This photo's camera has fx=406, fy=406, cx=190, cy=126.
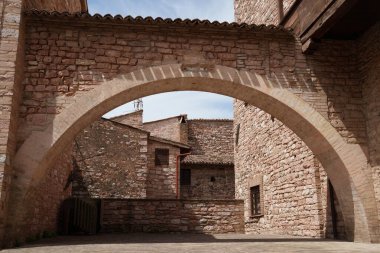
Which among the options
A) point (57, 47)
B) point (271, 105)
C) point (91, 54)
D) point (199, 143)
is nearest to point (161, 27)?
point (91, 54)

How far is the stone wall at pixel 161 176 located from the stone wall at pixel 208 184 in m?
2.32

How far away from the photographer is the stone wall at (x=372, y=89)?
6.87 meters

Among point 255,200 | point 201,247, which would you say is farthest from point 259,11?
point 201,247

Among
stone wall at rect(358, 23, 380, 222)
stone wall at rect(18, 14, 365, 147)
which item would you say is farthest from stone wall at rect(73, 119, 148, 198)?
stone wall at rect(358, 23, 380, 222)

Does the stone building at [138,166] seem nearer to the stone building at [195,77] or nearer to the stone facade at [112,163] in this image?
the stone facade at [112,163]

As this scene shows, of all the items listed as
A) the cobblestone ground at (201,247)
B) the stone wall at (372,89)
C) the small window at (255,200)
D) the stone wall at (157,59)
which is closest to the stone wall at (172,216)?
the small window at (255,200)

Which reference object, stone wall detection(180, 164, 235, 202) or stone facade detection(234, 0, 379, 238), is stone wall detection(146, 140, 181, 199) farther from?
stone facade detection(234, 0, 379, 238)

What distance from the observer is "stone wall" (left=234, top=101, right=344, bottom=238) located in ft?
28.9

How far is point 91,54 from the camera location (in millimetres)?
7012

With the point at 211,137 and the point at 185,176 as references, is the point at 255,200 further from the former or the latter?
the point at 211,137

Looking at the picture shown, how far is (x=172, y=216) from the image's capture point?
12.4 metres

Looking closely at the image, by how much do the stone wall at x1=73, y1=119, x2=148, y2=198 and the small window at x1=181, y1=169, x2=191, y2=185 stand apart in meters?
4.17

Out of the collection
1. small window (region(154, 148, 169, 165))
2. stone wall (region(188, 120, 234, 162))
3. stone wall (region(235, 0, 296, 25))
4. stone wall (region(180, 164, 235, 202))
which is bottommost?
stone wall (region(180, 164, 235, 202))

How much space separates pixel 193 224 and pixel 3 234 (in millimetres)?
7277
